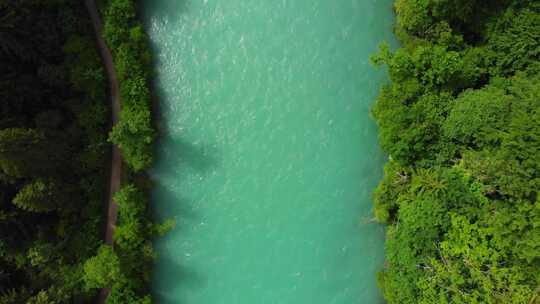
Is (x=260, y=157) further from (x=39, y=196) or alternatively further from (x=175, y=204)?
(x=39, y=196)

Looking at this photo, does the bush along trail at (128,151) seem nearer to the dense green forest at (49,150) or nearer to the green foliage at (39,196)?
the dense green forest at (49,150)

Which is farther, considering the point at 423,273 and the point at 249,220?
the point at 249,220

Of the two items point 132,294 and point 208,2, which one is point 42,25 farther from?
point 132,294

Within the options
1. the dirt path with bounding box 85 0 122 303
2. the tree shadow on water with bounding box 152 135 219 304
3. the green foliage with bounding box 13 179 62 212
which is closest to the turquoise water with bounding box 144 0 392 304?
the tree shadow on water with bounding box 152 135 219 304

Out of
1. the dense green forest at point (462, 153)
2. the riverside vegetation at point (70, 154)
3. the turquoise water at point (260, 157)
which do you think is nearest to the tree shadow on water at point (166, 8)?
the turquoise water at point (260, 157)

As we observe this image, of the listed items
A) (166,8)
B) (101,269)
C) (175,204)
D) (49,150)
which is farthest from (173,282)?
(166,8)

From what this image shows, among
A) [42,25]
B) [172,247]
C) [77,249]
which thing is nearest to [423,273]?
[172,247]

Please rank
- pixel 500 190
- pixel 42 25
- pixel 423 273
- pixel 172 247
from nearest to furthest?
pixel 500 190 < pixel 423 273 < pixel 42 25 < pixel 172 247
